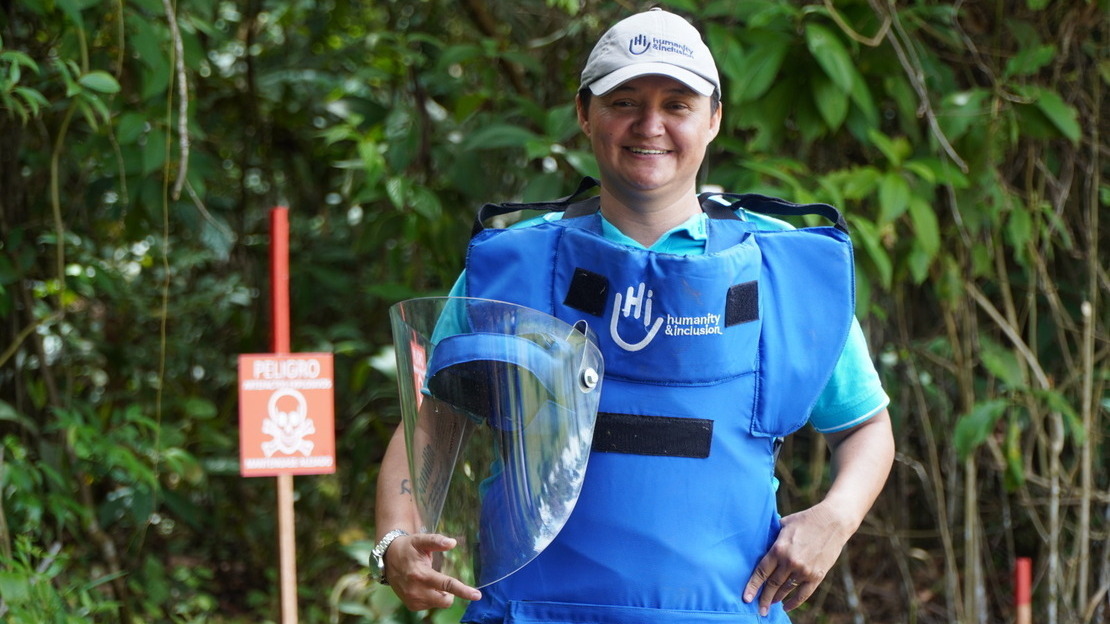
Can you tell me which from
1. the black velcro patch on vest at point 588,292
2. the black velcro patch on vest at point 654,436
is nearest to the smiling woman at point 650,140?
the black velcro patch on vest at point 588,292

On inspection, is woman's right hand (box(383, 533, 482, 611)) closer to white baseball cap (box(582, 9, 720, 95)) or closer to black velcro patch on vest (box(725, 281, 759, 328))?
black velcro patch on vest (box(725, 281, 759, 328))

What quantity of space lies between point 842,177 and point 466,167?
3.23 feet

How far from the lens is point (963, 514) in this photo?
343 cm

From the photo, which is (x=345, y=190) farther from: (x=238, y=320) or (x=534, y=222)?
(x=534, y=222)

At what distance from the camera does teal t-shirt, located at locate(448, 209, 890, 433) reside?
1457 mm

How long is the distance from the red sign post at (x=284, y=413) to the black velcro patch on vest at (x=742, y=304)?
39.0 inches

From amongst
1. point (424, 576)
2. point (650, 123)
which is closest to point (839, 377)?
point (650, 123)

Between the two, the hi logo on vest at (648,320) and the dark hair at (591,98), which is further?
the dark hair at (591,98)

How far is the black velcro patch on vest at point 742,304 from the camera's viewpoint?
1376 millimetres

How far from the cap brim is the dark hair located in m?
0.04

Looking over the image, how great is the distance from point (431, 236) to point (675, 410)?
185 centimetres

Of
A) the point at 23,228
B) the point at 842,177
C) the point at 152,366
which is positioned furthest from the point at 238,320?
the point at 842,177

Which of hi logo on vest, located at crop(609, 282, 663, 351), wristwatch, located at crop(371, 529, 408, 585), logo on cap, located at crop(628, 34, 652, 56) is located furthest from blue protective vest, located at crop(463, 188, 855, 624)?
logo on cap, located at crop(628, 34, 652, 56)

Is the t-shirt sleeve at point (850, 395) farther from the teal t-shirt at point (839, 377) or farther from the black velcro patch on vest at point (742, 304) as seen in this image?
the black velcro patch on vest at point (742, 304)
